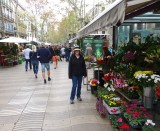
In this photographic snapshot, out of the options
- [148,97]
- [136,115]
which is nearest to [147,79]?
[148,97]

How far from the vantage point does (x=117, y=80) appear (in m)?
5.91

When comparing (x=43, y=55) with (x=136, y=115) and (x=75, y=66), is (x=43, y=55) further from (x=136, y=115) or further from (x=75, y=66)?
(x=136, y=115)

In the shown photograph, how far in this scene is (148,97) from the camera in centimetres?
480

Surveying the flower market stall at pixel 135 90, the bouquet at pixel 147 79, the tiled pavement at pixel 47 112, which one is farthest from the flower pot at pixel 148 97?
the tiled pavement at pixel 47 112

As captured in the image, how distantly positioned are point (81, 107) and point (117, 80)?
1739mm

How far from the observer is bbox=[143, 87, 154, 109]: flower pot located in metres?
4.77

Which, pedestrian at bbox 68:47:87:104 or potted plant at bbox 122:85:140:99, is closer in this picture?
potted plant at bbox 122:85:140:99

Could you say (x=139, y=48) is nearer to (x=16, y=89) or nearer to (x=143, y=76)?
(x=143, y=76)

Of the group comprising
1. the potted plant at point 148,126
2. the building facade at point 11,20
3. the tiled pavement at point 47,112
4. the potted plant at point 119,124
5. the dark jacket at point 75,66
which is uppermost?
the building facade at point 11,20

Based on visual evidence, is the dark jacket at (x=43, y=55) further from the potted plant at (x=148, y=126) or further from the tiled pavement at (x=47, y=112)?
the potted plant at (x=148, y=126)

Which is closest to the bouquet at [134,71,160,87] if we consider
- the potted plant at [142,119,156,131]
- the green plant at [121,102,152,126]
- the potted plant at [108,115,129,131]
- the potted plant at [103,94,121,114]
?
the green plant at [121,102,152,126]

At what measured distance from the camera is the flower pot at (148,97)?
4.77m

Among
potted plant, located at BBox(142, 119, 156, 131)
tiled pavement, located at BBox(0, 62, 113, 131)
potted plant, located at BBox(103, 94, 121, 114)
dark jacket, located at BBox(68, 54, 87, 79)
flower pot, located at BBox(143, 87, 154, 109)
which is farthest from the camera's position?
dark jacket, located at BBox(68, 54, 87, 79)

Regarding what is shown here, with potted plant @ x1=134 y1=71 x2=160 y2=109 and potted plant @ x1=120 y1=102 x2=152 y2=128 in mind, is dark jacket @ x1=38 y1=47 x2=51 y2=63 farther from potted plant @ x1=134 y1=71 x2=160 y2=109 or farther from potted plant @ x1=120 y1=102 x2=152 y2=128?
potted plant @ x1=120 y1=102 x2=152 y2=128
